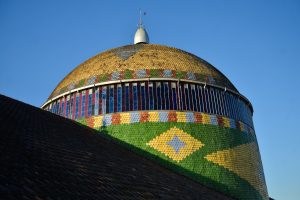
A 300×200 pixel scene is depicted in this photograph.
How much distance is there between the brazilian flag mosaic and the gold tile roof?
2614 millimetres

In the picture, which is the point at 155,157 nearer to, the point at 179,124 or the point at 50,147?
the point at 179,124

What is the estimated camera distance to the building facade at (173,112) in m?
12.9

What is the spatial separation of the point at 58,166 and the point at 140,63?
31.9 feet

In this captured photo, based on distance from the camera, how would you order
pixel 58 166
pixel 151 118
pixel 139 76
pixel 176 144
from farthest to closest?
pixel 139 76 → pixel 151 118 → pixel 176 144 → pixel 58 166

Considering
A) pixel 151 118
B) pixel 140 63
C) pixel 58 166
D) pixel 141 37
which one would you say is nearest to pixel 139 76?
pixel 140 63

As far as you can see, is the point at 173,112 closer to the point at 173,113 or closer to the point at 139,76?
the point at 173,113

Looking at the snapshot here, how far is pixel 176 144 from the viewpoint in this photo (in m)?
13.0

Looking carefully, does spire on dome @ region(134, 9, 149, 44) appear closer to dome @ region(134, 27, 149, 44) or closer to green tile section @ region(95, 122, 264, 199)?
dome @ region(134, 27, 149, 44)

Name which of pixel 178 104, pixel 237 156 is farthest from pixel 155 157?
pixel 237 156

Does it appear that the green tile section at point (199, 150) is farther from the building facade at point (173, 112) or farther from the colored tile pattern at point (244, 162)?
the colored tile pattern at point (244, 162)

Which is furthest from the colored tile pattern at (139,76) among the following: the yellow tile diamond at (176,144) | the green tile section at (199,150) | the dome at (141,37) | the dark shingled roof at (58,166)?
the dome at (141,37)

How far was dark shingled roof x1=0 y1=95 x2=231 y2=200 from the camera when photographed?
4.57 metres

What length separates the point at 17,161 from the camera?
5043 millimetres

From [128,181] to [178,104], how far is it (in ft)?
24.0
